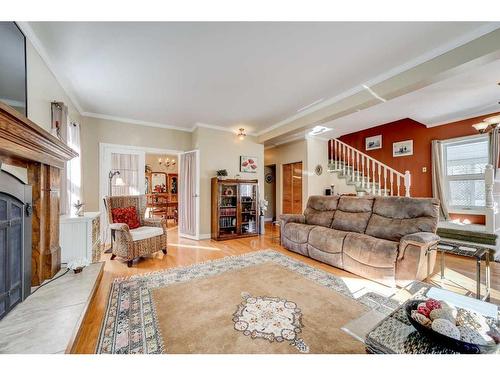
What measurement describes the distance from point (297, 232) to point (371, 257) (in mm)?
1197

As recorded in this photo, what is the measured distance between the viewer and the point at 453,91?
3.33 m

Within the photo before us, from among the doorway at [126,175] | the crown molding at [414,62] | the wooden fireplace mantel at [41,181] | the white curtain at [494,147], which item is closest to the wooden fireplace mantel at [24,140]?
the wooden fireplace mantel at [41,181]

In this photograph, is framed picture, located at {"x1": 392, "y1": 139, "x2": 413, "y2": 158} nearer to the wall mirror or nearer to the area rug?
the area rug

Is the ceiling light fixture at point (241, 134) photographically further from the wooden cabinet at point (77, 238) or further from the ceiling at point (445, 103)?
the wooden cabinet at point (77, 238)

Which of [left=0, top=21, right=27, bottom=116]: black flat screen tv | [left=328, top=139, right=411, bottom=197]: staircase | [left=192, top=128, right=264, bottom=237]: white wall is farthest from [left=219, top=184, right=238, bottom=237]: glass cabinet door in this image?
[left=0, top=21, right=27, bottom=116]: black flat screen tv

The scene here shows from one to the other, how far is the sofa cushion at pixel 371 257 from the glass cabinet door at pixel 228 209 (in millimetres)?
2579

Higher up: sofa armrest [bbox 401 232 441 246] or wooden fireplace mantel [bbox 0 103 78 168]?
wooden fireplace mantel [bbox 0 103 78 168]

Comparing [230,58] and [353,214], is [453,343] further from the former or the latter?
[230,58]

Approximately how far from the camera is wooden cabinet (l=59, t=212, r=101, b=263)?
7.91ft

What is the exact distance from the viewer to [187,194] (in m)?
4.80

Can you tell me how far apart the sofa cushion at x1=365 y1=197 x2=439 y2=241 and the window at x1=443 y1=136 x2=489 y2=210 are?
104 inches
